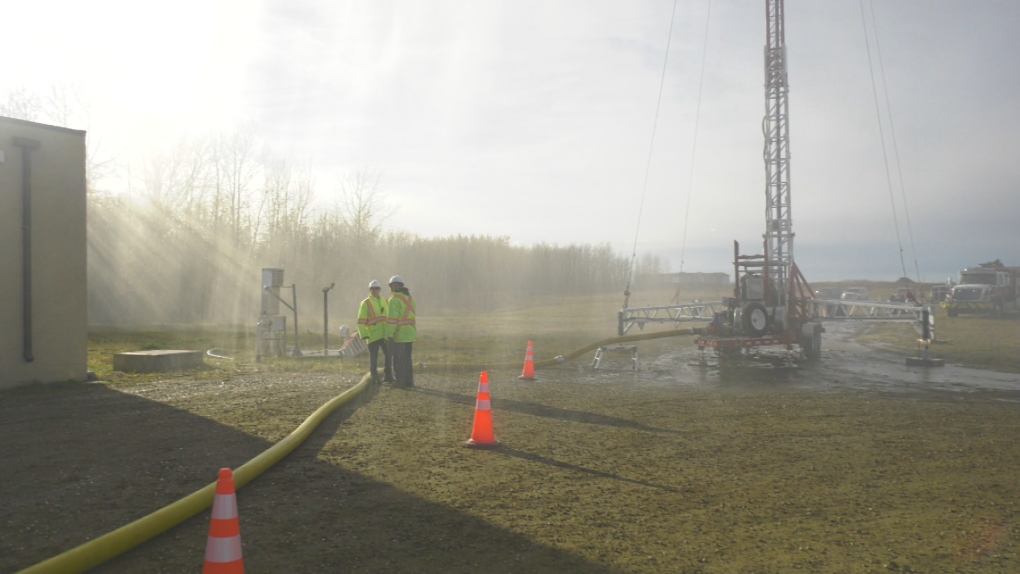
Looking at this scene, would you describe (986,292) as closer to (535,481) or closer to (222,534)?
(535,481)

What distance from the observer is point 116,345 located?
2161cm

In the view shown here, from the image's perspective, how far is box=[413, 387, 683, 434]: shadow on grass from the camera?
31.1 ft

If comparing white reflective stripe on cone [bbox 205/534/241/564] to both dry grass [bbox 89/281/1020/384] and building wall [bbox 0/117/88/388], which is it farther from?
dry grass [bbox 89/281/1020/384]

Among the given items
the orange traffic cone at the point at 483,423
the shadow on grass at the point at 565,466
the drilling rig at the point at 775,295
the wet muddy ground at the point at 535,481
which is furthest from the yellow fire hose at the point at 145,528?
the drilling rig at the point at 775,295

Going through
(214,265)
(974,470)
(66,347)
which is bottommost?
(974,470)

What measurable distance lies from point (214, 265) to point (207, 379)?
32313 mm

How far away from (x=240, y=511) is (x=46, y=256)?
914 cm

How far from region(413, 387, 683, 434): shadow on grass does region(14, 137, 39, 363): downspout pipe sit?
249 inches

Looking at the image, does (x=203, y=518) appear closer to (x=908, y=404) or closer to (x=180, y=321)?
(x=908, y=404)

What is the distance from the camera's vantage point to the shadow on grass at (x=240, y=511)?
4488mm

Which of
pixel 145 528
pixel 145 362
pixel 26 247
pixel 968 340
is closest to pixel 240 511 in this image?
pixel 145 528

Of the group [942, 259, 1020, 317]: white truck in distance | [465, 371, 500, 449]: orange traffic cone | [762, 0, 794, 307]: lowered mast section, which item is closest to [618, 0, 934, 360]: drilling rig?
[762, 0, 794, 307]: lowered mast section

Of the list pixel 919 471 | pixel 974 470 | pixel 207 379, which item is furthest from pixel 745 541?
pixel 207 379

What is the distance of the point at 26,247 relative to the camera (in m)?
11.8
